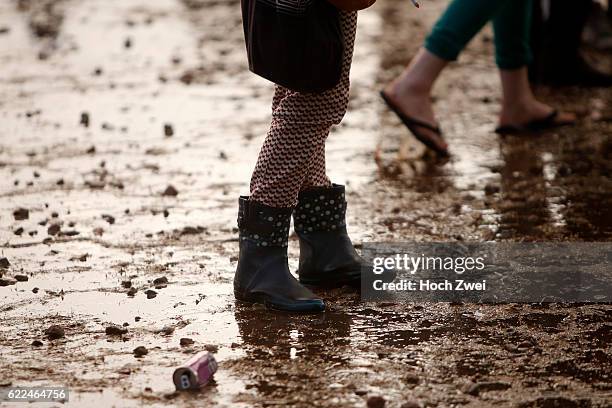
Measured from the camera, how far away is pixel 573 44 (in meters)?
7.14

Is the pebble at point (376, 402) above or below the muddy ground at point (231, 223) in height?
below

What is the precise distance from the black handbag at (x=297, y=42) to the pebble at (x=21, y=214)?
1.58 m

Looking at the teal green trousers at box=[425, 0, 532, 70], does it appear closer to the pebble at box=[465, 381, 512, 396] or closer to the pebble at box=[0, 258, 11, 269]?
the pebble at box=[0, 258, 11, 269]

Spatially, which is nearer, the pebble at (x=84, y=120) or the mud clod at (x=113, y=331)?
the mud clod at (x=113, y=331)

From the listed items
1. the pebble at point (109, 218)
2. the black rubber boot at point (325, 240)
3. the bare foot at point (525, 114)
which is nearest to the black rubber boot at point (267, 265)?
the black rubber boot at point (325, 240)

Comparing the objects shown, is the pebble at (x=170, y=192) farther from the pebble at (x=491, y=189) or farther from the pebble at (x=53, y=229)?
the pebble at (x=491, y=189)

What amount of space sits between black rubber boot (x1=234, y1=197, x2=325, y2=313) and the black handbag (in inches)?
17.7

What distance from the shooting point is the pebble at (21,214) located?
4.77 m

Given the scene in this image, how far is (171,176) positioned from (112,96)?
1785 millimetres

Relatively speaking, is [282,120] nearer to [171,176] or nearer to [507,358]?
[507,358]

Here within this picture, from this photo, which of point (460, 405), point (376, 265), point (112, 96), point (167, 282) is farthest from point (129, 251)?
point (112, 96)

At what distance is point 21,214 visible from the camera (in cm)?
480

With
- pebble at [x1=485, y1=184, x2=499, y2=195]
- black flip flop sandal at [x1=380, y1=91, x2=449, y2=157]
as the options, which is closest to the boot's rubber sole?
pebble at [x1=485, y1=184, x2=499, y2=195]

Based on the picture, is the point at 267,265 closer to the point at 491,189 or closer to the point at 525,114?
the point at 491,189
